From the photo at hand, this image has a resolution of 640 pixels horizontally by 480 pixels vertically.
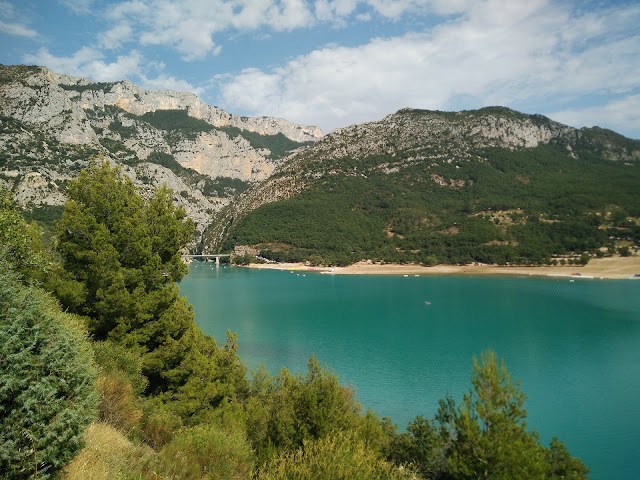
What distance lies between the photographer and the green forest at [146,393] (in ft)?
16.4

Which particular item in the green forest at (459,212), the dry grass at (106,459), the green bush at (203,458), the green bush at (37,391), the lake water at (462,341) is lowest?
the lake water at (462,341)

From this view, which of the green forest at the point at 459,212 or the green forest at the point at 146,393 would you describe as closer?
the green forest at the point at 146,393

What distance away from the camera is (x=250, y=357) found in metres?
35.3

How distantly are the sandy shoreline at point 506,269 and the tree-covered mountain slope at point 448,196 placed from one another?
8.31ft

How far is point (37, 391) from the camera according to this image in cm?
480

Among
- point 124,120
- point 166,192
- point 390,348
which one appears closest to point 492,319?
point 390,348

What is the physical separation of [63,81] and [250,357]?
172 meters

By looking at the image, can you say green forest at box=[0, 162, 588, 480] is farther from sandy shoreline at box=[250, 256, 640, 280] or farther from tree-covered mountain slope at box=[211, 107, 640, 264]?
tree-covered mountain slope at box=[211, 107, 640, 264]

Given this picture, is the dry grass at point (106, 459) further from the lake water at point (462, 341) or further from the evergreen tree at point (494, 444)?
the lake water at point (462, 341)

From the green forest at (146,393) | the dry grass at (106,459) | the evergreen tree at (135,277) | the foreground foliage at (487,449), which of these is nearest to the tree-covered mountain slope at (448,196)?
the foreground foliage at (487,449)

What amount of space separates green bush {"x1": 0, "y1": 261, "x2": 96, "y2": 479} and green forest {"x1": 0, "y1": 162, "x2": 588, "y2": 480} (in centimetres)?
2

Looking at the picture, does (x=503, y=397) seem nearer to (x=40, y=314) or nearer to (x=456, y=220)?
(x=40, y=314)

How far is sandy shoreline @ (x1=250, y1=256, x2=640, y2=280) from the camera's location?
91.6m

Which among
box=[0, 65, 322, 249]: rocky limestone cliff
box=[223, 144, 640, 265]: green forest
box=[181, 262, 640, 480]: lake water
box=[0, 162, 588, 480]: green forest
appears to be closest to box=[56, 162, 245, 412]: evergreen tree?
box=[0, 162, 588, 480]: green forest
